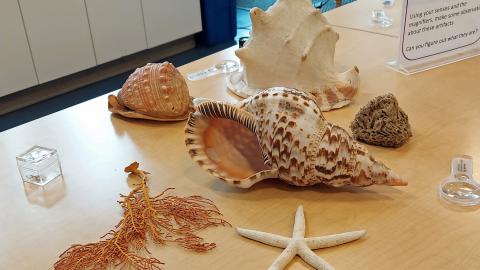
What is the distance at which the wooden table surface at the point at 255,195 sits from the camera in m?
0.75

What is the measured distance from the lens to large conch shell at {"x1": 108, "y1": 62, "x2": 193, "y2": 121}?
3.61 ft

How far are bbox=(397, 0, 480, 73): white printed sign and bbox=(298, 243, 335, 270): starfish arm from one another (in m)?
0.70

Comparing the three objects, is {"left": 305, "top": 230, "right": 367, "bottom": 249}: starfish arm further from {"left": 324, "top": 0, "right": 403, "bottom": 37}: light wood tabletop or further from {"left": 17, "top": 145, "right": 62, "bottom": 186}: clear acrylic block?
{"left": 324, "top": 0, "right": 403, "bottom": 37}: light wood tabletop

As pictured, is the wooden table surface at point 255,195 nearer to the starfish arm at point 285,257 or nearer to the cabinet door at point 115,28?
the starfish arm at point 285,257

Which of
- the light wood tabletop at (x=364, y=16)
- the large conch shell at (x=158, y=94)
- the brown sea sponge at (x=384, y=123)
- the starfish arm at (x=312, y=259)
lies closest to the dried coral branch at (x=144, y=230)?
the starfish arm at (x=312, y=259)

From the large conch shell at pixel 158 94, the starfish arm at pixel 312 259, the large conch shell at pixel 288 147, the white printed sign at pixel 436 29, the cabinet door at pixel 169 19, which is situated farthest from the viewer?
the cabinet door at pixel 169 19

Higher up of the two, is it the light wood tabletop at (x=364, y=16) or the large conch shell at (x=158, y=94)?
the large conch shell at (x=158, y=94)

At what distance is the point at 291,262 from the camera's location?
73 centimetres

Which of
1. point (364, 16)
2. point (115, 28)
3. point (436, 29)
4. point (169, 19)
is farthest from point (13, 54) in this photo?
point (436, 29)

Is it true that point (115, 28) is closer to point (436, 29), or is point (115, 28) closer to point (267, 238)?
point (436, 29)

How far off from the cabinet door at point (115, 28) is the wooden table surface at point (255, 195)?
6.15ft

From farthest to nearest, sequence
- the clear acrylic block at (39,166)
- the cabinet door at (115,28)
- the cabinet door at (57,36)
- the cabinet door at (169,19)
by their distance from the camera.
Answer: the cabinet door at (169,19), the cabinet door at (115,28), the cabinet door at (57,36), the clear acrylic block at (39,166)

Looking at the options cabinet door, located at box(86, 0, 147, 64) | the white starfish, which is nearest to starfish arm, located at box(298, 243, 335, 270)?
the white starfish

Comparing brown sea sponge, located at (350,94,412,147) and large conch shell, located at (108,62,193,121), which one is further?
large conch shell, located at (108,62,193,121)
